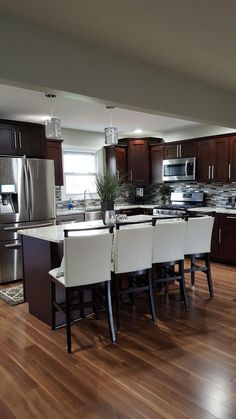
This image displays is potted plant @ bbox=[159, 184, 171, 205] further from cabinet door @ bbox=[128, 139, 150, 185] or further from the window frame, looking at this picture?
Answer: the window frame

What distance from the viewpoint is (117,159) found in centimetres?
641

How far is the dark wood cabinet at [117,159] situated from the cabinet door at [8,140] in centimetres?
224

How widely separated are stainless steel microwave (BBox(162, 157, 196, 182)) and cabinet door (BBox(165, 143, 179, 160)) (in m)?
0.10

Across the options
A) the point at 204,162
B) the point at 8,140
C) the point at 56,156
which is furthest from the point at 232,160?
the point at 8,140

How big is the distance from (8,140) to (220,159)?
3470 millimetres

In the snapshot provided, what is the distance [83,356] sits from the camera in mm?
2463

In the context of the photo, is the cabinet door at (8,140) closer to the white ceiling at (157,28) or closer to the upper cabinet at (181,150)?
the white ceiling at (157,28)

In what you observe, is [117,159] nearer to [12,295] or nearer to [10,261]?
[10,261]

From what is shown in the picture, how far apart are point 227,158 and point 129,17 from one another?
12.0 feet

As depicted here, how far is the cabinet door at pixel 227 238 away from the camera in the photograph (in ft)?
16.0

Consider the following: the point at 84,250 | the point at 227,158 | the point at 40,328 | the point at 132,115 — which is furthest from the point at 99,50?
the point at 227,158

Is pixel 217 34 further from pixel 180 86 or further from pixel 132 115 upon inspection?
pixel 132 115

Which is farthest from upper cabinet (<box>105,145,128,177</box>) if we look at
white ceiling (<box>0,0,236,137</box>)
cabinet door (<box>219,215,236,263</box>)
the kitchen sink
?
white ceiling (<box>0,0,236,137</box>)

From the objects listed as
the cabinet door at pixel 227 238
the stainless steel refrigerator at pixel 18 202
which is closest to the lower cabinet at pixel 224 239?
the cabinet door at pixel 227 238
